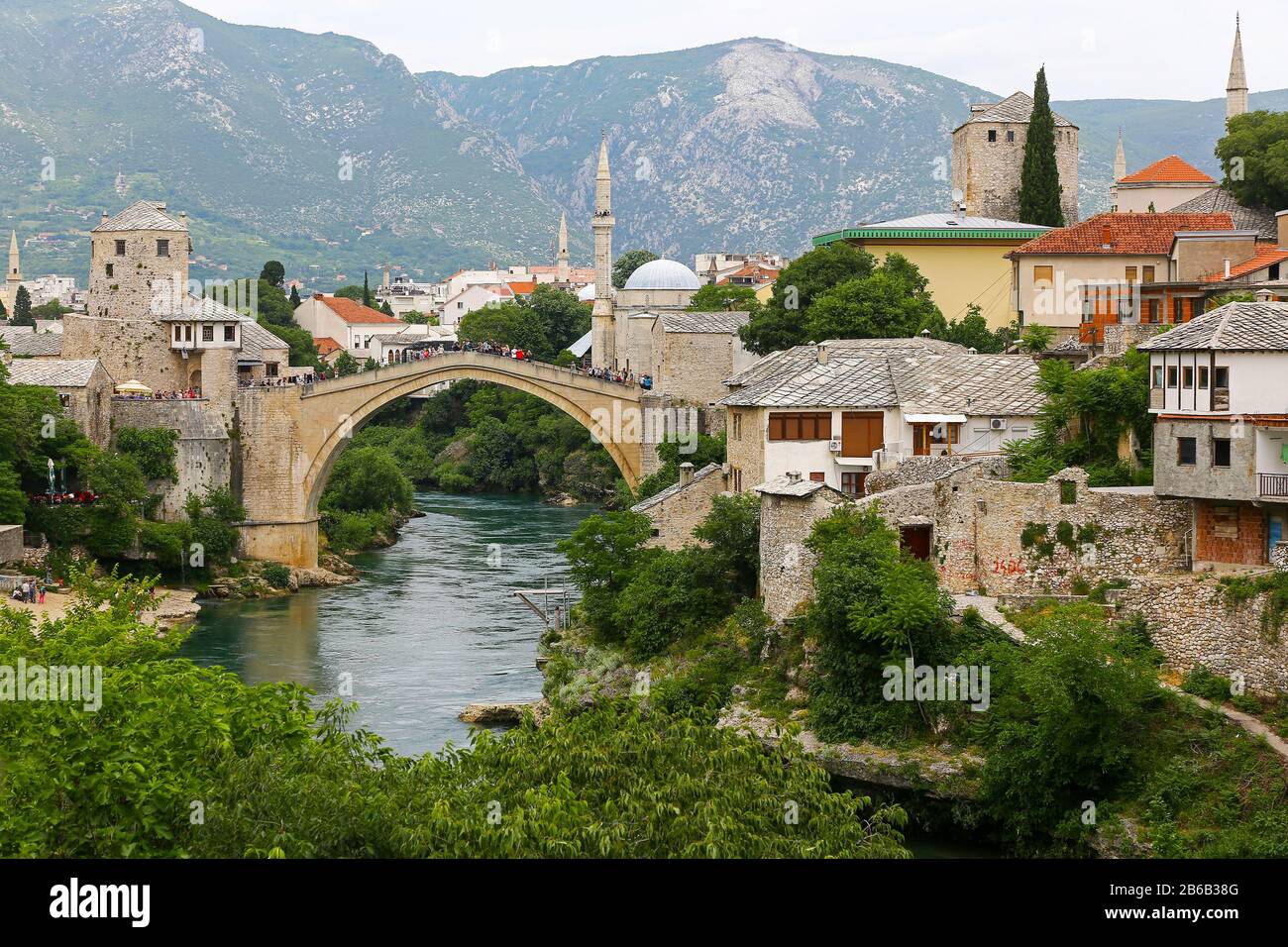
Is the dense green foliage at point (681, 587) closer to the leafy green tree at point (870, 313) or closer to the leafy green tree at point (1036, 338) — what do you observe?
the leafy green tree at point (1036, 338)

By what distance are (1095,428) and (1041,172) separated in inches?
1098

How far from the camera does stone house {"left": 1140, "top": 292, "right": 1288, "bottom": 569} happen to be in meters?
27.0

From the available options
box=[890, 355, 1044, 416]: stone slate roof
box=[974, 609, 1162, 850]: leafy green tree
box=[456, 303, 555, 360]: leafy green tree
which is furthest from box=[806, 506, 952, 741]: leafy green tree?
box=[456, 303, 555, 360]: leafy green tree

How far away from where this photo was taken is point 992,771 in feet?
84.1

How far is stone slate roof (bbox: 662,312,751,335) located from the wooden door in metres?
16.7

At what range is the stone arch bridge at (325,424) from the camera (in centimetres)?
5691

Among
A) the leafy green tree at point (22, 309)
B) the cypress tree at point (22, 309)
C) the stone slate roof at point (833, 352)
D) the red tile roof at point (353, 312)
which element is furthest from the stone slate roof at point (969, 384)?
the red tile roof at point (353, 312)

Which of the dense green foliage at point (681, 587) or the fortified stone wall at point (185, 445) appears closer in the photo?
the dense green foliage at point (681, 587)

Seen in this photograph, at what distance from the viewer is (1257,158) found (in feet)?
165

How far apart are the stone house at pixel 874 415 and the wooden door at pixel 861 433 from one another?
20 mm

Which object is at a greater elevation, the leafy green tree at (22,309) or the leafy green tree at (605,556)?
the leafy green tree at (22,309)

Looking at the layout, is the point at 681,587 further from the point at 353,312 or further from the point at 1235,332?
the point at 353,312

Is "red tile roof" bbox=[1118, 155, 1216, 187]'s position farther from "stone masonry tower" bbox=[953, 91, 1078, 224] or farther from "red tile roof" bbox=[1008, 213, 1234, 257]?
"red tile roof" bbox=[1008, 213, 1234, 257]
